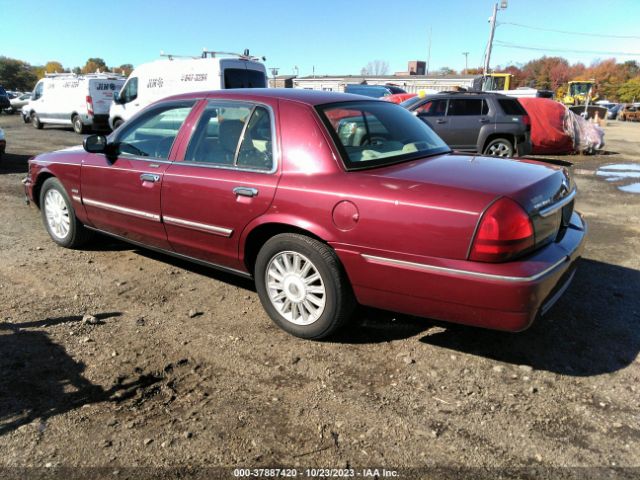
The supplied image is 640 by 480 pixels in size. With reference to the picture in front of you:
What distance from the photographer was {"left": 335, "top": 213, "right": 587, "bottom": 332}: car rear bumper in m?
2.62

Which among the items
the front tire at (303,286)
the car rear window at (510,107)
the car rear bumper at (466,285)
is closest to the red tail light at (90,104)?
the car rear window at (510,107)

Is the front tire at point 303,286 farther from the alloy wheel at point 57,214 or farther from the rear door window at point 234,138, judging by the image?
the alloy wheel at point 57,214

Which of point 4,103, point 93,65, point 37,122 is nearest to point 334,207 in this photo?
point 37,122

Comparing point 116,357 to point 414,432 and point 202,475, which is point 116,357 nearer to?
point 202,475

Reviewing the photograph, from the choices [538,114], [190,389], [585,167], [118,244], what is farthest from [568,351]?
[538,114]

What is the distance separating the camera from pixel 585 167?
12.1m

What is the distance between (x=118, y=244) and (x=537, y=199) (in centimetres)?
430

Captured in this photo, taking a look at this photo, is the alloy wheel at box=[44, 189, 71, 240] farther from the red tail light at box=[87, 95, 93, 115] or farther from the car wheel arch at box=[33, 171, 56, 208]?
the red tail light at box=[87, 95, 93, 115]

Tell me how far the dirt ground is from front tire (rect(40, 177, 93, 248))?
0.72 m

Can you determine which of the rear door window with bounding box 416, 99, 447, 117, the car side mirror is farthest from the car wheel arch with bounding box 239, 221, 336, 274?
the rear door window with bounding box 416, 99, 447, 117

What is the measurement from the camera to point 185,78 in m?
13.4

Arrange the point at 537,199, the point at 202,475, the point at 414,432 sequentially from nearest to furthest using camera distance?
the point at 202,475 < the point at 414,432 < the point at 537,199

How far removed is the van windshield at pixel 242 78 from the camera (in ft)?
42.4

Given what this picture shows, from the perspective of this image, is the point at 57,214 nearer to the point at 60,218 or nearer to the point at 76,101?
the point at 60,218
